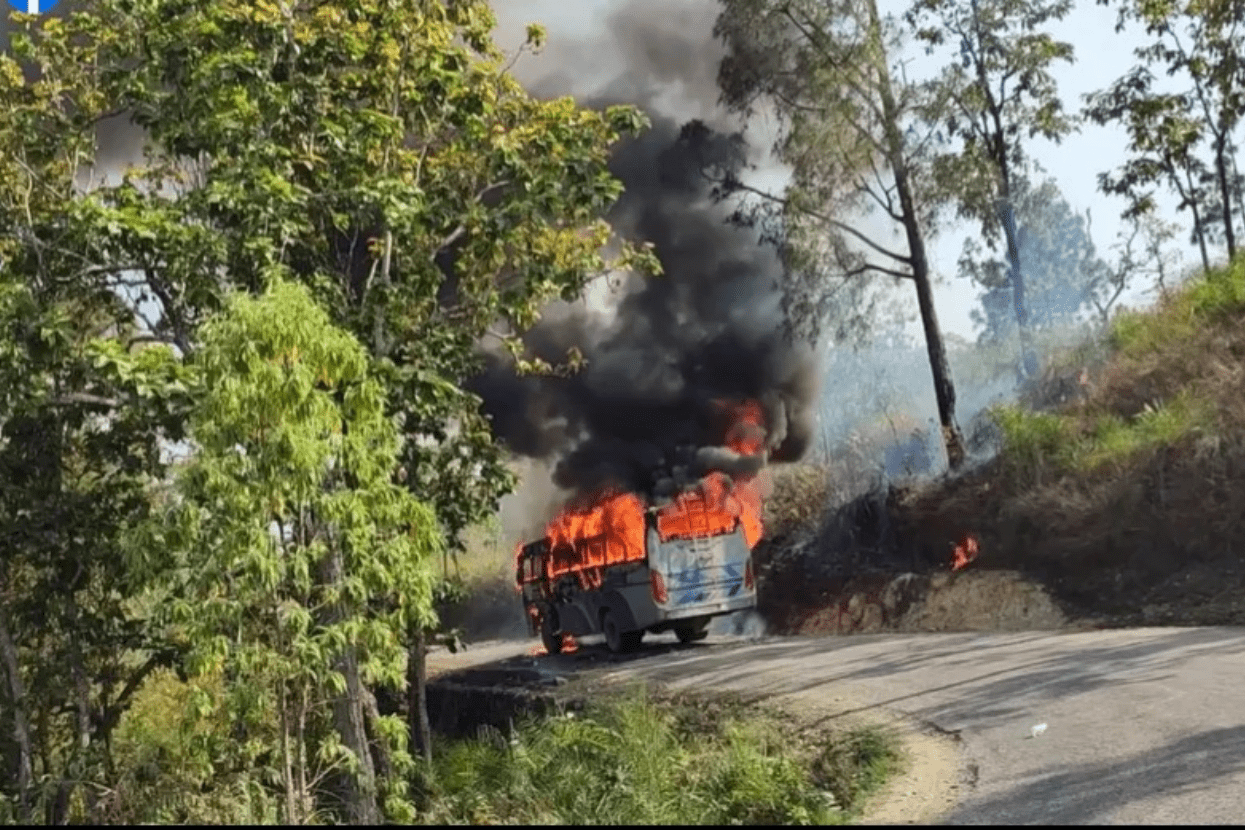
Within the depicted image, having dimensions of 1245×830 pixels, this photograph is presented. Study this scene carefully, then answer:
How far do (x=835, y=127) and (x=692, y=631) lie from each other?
1221cm

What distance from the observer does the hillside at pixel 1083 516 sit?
1980cm

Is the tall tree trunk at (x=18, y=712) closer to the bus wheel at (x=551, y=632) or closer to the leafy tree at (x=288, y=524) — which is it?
the leafy tree at (x=288, y=524)

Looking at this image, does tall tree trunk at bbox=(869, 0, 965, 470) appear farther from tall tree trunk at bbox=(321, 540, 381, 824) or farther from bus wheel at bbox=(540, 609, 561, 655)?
tall tree trunk at bbox=(321, 540, 381, 824)

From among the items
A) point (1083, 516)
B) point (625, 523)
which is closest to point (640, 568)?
point (625, 523)

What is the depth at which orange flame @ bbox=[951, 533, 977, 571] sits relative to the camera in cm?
2444

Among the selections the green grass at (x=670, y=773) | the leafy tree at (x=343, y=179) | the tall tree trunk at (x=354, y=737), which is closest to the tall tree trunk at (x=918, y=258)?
the leafy tree at (x=343, y=179)

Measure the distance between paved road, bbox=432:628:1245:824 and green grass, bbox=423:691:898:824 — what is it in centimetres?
96

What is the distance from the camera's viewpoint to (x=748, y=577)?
76.0 feet

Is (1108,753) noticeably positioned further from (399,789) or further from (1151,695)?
(399,789)

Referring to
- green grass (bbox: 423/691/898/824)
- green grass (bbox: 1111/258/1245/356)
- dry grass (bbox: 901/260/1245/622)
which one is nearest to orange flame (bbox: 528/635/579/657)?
dry grass (bbox: 901/260/1245/622)

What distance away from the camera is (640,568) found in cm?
2200

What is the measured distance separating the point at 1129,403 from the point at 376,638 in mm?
19156

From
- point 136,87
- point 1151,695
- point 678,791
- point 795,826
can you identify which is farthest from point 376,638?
point 136,87

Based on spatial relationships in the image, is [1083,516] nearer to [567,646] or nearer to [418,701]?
[567,646]
